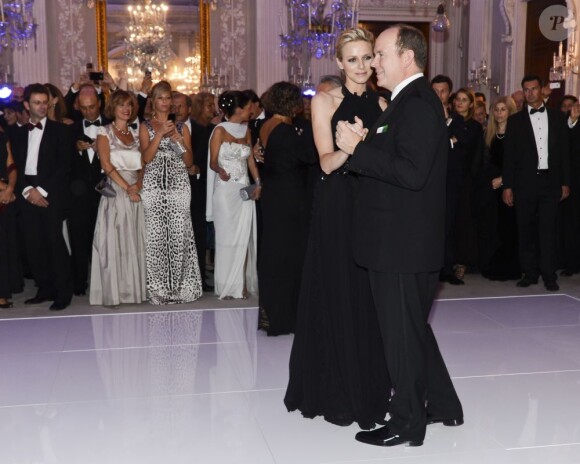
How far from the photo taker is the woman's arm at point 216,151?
6637 millimetres

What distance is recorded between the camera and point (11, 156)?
254 inches

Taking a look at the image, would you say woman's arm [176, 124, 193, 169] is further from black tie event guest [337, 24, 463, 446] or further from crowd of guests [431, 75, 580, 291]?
black tie event guest [337, 24, 463, 446]

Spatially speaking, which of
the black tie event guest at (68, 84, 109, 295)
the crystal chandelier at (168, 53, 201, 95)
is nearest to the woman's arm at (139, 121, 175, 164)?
the black tie event guest at (68, 84, 109, 295)

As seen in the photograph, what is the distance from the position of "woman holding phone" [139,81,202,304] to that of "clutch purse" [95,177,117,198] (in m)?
0.27

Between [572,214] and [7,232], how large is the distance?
563cm

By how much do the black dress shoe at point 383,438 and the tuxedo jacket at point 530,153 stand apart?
4378 mm

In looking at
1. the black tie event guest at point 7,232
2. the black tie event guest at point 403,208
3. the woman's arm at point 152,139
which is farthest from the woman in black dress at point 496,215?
the black tie event guest at point 403,208

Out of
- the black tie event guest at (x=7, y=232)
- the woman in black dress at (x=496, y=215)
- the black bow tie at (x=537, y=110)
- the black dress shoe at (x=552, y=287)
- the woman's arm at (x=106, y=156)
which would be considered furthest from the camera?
the woman in black dress at (x=496, y=215)

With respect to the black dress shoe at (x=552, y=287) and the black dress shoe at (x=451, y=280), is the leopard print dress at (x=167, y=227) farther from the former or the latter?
the black dress shoe at (x=552, y=287)

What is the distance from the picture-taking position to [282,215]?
18.4 feet

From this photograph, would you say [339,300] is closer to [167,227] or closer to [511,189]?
[167,227]

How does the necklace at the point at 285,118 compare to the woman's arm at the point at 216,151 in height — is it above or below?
above

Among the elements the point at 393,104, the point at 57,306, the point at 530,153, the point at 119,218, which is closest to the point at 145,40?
the point at 119,218

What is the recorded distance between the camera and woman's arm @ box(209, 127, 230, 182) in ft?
21.8
